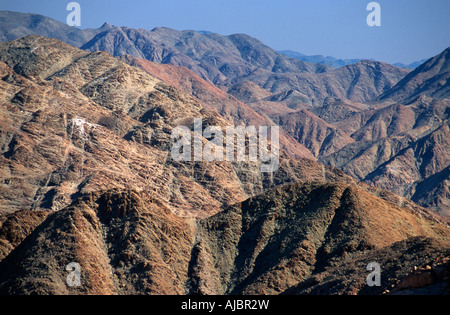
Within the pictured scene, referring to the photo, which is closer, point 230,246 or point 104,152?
point 230,246

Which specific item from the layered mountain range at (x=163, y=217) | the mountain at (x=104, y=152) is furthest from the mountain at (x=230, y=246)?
the mountain at (x=104, y=152)

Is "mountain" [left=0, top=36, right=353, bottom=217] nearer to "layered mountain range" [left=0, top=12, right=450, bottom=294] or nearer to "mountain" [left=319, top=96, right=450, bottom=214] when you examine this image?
"layered mountain range" [left=0, top=12, right=450, bottom=294]

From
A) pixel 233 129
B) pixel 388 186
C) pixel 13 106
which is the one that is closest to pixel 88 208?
pixel 13 106

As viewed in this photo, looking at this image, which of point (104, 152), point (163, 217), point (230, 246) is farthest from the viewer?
point (104, 152)

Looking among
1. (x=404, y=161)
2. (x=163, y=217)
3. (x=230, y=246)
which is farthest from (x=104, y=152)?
(x=404, y=161)

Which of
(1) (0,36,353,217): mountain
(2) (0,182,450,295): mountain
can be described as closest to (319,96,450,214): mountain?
(1) (0,36,353,217): mountain

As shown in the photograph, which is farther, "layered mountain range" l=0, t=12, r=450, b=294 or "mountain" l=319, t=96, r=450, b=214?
"mountain" l=319, t=96, r=450, b=214

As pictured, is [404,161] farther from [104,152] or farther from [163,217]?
[163,217]
